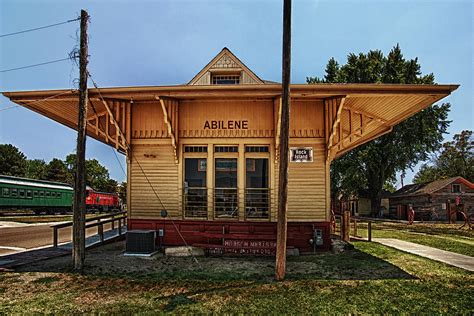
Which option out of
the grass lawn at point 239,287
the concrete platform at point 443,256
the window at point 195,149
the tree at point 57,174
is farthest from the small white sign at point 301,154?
the tree at point 57,174

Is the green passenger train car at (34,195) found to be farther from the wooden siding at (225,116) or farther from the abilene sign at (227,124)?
the abilene sign at (227,124)

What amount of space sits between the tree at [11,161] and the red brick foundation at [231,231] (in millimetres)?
54043

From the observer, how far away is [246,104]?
11.3 m

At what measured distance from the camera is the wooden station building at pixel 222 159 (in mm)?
10883

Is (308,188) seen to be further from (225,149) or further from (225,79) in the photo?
(225,79)

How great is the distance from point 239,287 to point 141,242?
4.59 m

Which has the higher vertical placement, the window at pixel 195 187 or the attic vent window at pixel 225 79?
the attic vent window at pixel 225 79

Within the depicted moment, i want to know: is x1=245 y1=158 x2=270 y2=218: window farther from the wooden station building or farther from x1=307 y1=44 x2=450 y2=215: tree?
x1=307 y1=44 x2=450 y2=215: tree

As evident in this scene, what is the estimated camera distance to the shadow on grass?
300 inches

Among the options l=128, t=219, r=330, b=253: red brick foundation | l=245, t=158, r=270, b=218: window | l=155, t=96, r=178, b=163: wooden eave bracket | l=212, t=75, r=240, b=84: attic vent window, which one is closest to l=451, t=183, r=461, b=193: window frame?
l=128, t=219, r=330, b=253: red brick foundation

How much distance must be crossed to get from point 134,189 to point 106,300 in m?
5.64

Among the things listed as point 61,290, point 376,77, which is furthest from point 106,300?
point 376,77

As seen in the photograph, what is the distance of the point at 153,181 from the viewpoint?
11375 mm

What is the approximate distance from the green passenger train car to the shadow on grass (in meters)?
22.5
